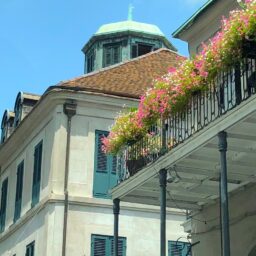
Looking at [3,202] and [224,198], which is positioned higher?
[3,202]

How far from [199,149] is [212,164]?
960 mm

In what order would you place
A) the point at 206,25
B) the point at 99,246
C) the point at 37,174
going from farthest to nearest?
the point at 37,174 → the point at 99,246 → the point at 206,25

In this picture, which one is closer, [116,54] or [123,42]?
[116,54]

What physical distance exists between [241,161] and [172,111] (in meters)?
1.33

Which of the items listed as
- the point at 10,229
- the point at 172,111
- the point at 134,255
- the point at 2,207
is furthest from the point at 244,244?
the point at 2,207

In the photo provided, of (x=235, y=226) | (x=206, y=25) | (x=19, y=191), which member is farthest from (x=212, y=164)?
(x=19, y=191)

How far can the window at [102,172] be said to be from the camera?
19.6 m

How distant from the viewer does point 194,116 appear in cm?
1070

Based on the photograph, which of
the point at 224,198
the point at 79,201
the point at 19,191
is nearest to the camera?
the point at 224,198

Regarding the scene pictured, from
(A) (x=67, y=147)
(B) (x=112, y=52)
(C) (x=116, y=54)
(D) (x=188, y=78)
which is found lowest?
(D) (x=188, y=78)

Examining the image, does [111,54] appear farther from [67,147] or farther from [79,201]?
[79,201]

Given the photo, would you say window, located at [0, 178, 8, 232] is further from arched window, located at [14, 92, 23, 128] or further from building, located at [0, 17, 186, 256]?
building, located at [0, 17, 186, 256]

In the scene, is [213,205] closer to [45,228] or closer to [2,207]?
[45,228]

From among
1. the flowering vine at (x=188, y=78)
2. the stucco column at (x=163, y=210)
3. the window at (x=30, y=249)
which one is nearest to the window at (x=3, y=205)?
the window at (x=30, y=249)
